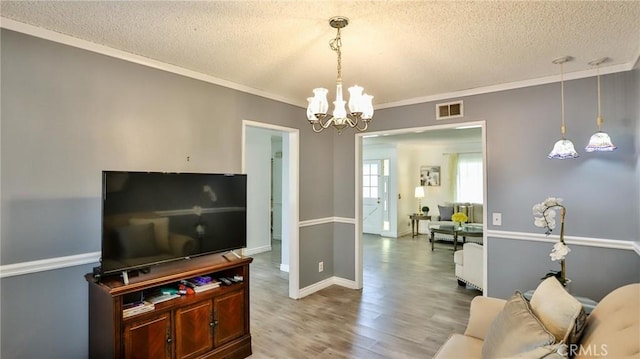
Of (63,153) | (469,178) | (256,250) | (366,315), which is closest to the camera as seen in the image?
(63,153)

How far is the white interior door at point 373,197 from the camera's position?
8.66 m

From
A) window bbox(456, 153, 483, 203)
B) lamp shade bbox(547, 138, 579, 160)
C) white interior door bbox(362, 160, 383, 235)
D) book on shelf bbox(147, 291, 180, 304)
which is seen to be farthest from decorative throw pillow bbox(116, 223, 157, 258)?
window bbox(456, 153, 483, 203)

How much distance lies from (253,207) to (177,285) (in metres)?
3.90

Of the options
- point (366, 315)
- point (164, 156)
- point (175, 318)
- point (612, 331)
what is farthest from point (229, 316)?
point (612, 331)

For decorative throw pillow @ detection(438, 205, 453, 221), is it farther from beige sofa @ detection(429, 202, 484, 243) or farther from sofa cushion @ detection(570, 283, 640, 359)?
sofa cushion @ detection(570, 283, 640, 359)

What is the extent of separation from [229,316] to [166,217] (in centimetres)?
97

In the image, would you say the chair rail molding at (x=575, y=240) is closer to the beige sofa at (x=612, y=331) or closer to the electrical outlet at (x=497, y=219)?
the electrical outlet at (x=497, y=219)

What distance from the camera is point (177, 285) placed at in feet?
8.14

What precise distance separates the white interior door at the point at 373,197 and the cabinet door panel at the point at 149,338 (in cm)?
694

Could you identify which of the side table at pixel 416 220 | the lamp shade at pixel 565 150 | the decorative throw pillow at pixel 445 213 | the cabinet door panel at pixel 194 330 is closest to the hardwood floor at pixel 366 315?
the cabinet door panel at pixel 194 330

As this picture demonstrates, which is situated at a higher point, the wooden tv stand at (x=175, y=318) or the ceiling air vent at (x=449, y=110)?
the ceiling air vent at (x=449, y=110)

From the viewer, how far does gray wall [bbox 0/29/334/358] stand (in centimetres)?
202

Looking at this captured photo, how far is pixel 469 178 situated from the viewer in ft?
26.1

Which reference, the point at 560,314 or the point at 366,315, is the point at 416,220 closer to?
the point at 366,315
